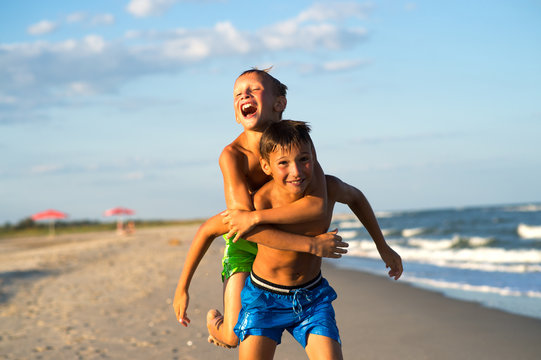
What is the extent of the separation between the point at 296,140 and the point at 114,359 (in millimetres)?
4173

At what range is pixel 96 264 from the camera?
17.5m

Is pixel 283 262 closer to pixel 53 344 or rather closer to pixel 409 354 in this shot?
pixel 409 354

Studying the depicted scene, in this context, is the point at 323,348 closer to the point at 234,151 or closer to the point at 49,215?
the point at 234,151

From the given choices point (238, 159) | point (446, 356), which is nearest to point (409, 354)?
point (446, 356)

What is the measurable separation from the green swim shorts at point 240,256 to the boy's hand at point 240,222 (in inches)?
20.7

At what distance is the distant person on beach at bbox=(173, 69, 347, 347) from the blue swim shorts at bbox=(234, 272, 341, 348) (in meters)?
0.27

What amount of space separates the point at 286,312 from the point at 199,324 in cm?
462

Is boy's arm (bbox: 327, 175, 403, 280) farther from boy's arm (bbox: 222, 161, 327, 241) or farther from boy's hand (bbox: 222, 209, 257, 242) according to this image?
boy's hand (bbox: 222, 209, 257, 242)

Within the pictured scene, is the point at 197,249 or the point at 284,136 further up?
the point at 284,136

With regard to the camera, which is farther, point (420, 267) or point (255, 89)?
point (420, 267)

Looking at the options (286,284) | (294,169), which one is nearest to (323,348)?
(286,284)

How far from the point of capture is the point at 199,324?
758 cm

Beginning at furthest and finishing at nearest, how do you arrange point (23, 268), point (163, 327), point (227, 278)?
point (23, 268), point (163, 327), point (227, 278)

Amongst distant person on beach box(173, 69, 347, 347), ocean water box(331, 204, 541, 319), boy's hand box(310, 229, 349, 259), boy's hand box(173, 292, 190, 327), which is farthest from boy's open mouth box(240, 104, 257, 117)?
ocean water box(331, 204, 541, 319)
